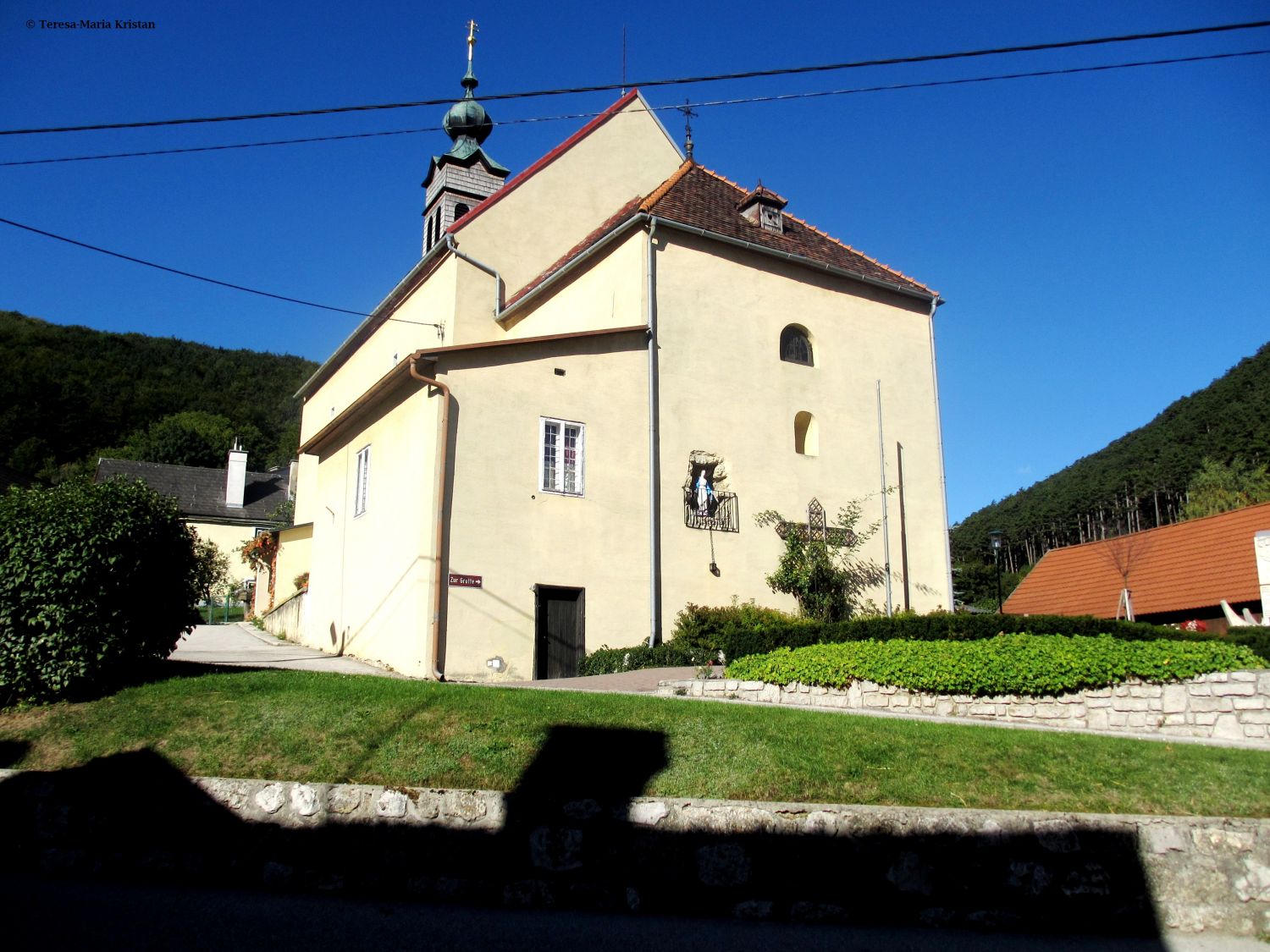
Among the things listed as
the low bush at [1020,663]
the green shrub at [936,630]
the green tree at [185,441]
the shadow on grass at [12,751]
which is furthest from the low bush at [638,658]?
the green tree at [185,441]

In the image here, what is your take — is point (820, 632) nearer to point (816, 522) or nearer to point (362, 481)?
point (816, 522)

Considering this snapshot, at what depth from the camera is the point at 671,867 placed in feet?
21.2

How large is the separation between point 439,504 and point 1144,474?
63052 millimetres

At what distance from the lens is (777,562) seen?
66.2 feet

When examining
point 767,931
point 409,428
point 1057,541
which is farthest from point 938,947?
point 1057,541

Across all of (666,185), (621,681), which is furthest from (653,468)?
(666,185)

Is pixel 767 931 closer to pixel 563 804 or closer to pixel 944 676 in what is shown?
pixel 563 804

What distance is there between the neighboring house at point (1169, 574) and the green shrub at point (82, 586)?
2192 cm

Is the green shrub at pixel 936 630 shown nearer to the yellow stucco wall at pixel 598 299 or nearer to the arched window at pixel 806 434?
the arched window at pixel 806 434

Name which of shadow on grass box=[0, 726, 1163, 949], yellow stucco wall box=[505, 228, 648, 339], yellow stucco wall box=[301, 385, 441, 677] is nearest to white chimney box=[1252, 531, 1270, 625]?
shadow on grass box=[0, 726, 1163, 949]

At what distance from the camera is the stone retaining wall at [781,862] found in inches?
249

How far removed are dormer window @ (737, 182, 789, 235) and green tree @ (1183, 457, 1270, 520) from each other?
3412 cm

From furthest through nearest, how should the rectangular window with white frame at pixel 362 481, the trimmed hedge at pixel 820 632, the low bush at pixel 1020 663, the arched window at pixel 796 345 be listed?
the arched window at pixel 796 345 < the rectangular window with white frame at pixel 362 481 < the trimmed hedge at pixel 820 632 < the low bush at pixel 1020 663

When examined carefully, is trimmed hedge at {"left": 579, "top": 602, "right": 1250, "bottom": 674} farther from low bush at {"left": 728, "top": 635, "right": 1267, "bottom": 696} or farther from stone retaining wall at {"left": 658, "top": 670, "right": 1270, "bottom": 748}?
stone retaining wall at {"left": 658, "top": 670, "right": 1270, "bottom": 748}
